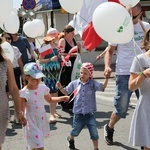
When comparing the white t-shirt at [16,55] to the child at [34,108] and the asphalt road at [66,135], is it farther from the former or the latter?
the child at [34,108]

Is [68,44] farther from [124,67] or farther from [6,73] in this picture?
[6,73]

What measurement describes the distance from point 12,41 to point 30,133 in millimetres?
2710

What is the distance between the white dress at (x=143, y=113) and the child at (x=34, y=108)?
950 mm

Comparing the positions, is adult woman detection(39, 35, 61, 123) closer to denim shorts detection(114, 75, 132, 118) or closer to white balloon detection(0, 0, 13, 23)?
denim shorts detection(114, 75, 132, 118)

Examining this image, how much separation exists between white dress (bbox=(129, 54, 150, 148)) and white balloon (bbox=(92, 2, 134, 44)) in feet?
1.25

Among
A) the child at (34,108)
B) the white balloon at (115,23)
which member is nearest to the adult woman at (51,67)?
the child at (34,108)

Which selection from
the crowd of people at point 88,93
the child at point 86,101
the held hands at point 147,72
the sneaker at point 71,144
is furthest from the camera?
the sneaker at point 71,144

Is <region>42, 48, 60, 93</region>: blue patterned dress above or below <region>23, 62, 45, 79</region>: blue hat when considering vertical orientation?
below

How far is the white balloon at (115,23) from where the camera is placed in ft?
11.2

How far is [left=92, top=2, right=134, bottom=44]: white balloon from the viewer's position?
342cm

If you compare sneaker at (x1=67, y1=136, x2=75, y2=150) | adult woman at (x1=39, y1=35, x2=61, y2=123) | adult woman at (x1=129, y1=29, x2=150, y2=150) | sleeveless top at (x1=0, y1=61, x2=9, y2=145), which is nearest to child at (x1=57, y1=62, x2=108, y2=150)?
sneaker at (x1=67, y1=136, x2=75, y2=150)

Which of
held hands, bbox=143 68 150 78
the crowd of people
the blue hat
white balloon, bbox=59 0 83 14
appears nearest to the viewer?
held hands, bbox=143 68 150 78

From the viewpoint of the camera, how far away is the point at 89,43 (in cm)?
594

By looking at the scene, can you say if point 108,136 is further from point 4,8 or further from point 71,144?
point 4,8
